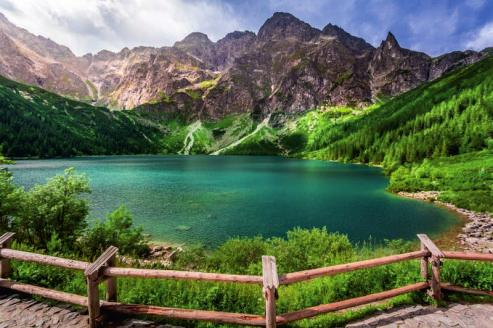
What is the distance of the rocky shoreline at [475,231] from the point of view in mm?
38088

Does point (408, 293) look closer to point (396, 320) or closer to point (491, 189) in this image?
point (396, 320)

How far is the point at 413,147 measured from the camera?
146625 mm

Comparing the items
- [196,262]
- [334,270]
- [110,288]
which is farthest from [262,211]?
[110,288]

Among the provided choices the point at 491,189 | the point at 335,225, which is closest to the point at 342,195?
the point at 335,225

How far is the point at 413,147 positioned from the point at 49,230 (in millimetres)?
158635

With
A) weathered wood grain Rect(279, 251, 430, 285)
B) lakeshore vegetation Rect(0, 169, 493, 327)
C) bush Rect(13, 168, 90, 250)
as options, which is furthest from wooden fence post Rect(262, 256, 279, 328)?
bush Rect(13, 168, 90, 250)

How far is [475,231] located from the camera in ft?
147

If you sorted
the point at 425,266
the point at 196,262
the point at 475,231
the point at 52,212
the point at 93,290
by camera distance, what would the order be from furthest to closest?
the point at 475,231, the point at 196,262, the point at 52,212, the point at 425,266, the point at 93,290

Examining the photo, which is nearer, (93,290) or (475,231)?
(93,290)

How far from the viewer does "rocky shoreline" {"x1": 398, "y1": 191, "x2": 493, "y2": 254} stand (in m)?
38.1

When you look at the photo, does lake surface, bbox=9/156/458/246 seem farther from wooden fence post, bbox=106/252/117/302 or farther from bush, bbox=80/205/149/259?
wooden fence post, bbox=106/252/117/302

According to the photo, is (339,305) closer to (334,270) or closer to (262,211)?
(334,270)

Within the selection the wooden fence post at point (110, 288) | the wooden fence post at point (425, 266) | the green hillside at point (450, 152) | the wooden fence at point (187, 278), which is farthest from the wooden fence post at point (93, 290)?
the green hillside at point (450, 152)

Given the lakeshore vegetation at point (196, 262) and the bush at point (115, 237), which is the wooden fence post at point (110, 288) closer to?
the lakeshore vegetation at point (196, 262)
